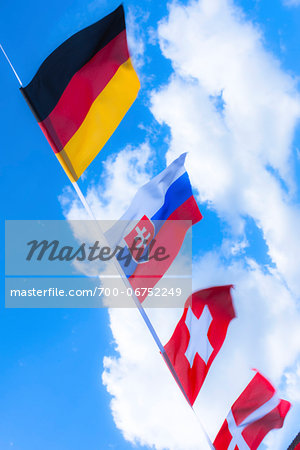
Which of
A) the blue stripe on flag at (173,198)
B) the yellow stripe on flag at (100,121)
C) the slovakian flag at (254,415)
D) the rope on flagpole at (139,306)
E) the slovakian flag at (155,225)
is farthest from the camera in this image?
the slovakian flag at (254,415)

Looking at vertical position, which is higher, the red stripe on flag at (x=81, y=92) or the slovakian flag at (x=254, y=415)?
the red stripe on flag at (x=81, y=92)

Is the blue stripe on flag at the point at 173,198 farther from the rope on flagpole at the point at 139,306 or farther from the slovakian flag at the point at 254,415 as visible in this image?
the slovakian flag at the point at 254,415

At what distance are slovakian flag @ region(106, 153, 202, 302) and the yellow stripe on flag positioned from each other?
134cm

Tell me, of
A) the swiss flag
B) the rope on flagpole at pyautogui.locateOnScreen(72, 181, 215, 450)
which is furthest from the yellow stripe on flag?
the swiss flag

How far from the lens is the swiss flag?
684cm

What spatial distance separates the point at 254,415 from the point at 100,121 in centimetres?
705

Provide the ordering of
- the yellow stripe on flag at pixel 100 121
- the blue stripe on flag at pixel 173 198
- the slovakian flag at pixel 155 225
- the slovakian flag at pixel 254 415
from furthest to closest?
the slovakian flag at pixel 254 415 < the blue stripe on flag at pixel 173 198 < the slovakian flag at pixel 155 225 < the yellow stripe on flag at pixel 100 121

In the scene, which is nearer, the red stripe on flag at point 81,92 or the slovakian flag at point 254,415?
the red stripe on flag at point 81,92

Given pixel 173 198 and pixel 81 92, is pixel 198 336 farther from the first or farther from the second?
pixel 81 92

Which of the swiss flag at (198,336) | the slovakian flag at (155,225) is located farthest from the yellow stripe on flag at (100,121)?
the swiss flag at (198,336)

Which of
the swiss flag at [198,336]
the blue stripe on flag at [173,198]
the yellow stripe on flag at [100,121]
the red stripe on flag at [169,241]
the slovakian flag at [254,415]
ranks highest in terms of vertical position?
the yellow stripe on flag at [100,121]

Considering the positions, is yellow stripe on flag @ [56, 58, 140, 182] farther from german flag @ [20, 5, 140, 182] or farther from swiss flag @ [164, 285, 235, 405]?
swiss flag @ [164, 285, 235, 405]

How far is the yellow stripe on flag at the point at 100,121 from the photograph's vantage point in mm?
6051

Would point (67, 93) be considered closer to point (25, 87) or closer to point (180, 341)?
point (25, 87)
